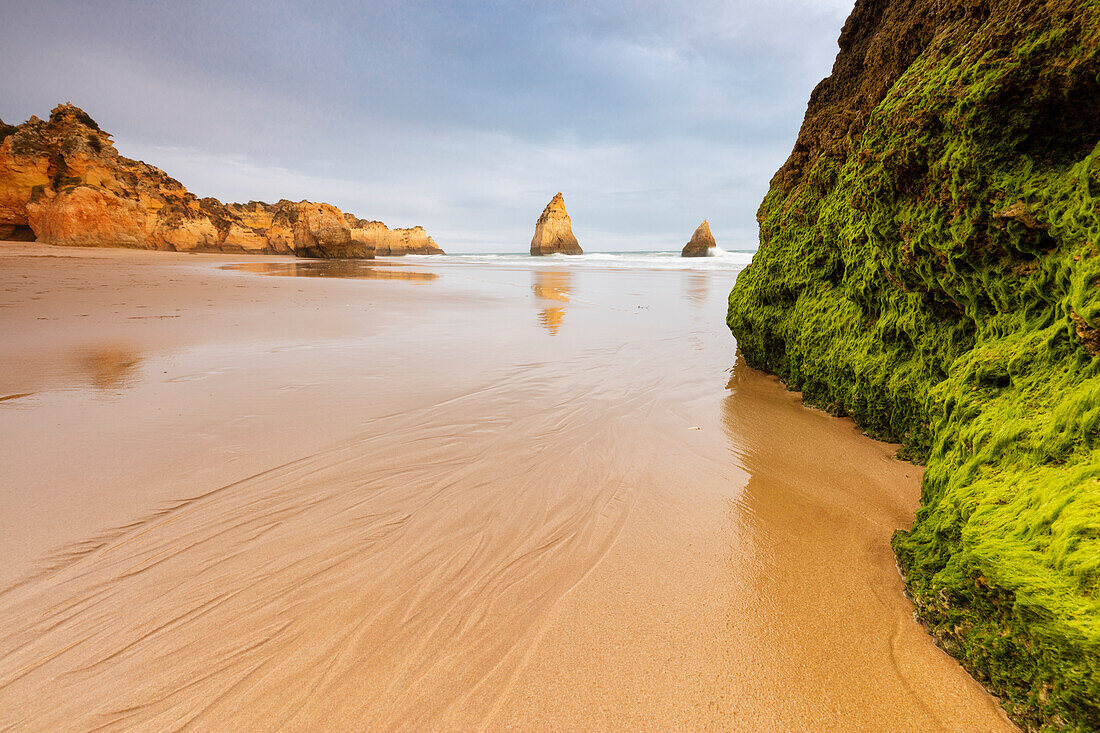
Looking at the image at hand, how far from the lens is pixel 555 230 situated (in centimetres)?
7075

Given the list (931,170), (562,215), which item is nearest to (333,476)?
(931,170)

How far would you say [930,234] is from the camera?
246cm

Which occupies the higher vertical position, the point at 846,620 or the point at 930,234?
the point at 930,234

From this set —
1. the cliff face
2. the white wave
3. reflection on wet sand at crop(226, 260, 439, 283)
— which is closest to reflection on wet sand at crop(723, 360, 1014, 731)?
the cliff face

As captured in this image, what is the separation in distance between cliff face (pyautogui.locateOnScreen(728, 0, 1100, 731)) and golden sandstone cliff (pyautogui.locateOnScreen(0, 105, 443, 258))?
39584mm

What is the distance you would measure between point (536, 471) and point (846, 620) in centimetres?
162

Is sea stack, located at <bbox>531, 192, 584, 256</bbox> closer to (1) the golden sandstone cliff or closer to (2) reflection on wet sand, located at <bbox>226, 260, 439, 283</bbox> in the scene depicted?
(1) the golden sandstone cliff

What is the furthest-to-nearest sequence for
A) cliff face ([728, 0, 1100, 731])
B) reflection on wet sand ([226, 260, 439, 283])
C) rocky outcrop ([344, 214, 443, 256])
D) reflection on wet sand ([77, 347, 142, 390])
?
rocky outcrop ([344, 214, 443, 256])
reflection on wet sand ([226, 260, 439, 283])
reflection on wet sand ([77, 347, 142, 390])
cliff face ([728, 0, 1100, 731])

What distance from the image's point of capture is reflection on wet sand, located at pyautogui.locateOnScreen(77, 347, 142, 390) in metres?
3.75

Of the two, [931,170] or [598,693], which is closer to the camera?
[598,693]

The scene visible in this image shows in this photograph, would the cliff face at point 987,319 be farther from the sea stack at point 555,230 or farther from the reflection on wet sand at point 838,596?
the sea stack at point 555,230

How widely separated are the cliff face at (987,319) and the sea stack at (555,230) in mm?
69113

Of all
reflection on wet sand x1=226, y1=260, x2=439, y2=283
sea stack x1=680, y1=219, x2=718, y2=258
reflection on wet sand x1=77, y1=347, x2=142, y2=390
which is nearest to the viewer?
reflection on wet sand x1=77, y1=347, x2=142, y2=390

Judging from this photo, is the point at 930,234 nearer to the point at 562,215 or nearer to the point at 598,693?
the point at 598,693
